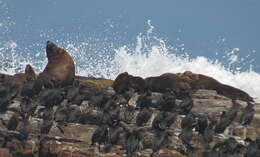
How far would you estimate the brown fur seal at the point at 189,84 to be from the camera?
165ft

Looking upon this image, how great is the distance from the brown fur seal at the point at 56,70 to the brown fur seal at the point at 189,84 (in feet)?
24.8

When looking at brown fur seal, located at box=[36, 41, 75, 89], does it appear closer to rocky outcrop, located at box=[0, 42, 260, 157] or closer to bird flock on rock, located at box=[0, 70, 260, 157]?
rocky outcrop, located at box=[0, 42, 260, 157]

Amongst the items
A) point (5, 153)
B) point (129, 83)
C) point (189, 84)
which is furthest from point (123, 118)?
point (189, 84)

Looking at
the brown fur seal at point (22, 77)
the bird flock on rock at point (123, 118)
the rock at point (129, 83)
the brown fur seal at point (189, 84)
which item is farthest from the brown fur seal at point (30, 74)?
the brown fur seal at point (189, 84)

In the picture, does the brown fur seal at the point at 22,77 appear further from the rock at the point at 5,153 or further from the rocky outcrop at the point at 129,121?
the rock at the point at 5,153

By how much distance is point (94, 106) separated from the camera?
42.9 meters

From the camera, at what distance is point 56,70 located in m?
51.9

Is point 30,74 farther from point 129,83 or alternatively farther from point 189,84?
point 189,84

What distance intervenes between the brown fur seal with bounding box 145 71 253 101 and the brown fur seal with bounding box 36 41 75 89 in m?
7.57

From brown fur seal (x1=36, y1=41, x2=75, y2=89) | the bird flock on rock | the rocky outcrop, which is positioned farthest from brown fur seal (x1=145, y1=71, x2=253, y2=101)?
brown fur seal (x1=36, y1=41, x2=75, y2=89)

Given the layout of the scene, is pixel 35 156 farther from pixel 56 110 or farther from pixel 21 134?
pixel 56 110

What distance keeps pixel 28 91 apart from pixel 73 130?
9.92 metres

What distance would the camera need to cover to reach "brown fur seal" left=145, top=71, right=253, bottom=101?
50341mm

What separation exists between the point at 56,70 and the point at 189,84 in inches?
499
